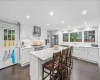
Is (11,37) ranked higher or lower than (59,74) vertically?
higher

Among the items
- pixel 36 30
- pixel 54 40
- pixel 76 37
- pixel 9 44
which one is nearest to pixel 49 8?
pixel 9 44

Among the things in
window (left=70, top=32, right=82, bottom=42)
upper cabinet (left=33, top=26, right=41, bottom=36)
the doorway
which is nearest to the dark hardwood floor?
upper cabinet (left=33, top=26, right=41, bottom=36)

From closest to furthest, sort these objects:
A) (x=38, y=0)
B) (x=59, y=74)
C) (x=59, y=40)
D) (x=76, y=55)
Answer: (x=38, y=0)
(x=59, y=74)
(x=76, y=55)
(x=59, y=40)

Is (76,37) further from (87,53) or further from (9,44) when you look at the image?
(9,44)

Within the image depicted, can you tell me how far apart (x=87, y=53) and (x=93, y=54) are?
1.19 feet

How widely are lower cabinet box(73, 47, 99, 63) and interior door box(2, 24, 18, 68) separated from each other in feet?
13.5

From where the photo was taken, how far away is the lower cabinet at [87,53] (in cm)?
432

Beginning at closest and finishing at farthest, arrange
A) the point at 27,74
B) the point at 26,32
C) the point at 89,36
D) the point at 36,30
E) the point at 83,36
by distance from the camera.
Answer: the point at 27,74 → the point at 26,32 → the point at 36,30 → the point at 89,36 → the point at 83,36

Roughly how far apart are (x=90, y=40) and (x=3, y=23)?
5.76m

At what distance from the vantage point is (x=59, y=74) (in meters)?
2.63

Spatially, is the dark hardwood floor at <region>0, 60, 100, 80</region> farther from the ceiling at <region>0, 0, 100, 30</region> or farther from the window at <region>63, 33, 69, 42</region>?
the window at <region>63, 33, 69, 42</region>

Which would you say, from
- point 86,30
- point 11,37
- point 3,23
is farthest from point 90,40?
point 3,23

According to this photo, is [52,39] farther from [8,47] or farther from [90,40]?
[8,47]

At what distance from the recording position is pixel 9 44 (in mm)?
3900
